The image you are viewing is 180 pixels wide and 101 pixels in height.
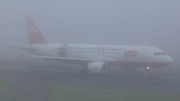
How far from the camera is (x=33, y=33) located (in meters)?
44.5

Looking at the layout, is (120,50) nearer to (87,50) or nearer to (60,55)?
(87,50)

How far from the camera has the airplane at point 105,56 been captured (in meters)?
33.3

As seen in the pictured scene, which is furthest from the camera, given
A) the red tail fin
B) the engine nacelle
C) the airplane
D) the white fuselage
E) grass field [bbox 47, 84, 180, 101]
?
the red tail fin

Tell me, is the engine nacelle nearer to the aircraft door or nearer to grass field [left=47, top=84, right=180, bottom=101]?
the aircraft door

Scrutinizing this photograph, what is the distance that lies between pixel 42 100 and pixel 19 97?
1549 millimetres

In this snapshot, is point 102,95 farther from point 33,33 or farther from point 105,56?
point 33,33

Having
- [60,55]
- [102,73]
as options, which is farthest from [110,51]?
Result: [60,55]

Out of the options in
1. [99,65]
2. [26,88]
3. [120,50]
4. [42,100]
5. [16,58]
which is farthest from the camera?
[16,58]

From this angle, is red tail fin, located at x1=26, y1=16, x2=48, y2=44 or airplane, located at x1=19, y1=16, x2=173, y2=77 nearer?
airplane, located at x1=19, y1=16, x2=173, y2=77

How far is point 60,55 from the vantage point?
4016cm

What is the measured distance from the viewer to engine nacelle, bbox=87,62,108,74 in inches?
1287

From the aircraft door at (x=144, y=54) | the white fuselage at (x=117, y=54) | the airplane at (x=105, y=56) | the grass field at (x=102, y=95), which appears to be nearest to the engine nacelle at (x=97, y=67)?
the airplane at (x=105, y=56)

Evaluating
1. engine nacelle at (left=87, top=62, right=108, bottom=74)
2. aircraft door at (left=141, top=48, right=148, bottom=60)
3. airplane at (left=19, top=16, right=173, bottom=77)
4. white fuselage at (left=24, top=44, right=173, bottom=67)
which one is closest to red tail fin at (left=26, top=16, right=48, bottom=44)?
airplane at (left=19, top=16, right=173, bottom=77)

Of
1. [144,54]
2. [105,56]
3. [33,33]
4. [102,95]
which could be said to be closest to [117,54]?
[105,56]
